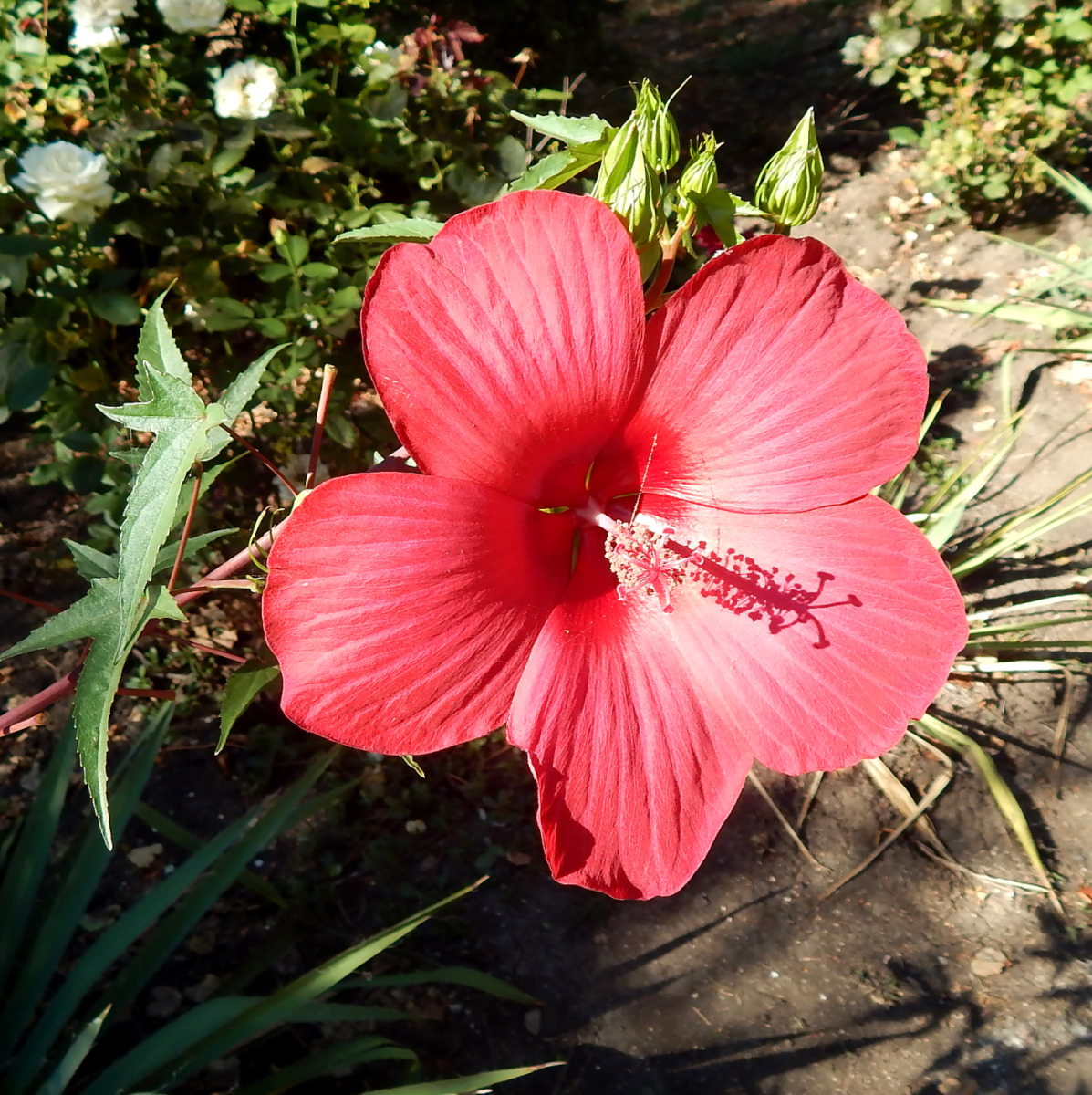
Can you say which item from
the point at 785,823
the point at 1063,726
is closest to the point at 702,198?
the point at 785,823

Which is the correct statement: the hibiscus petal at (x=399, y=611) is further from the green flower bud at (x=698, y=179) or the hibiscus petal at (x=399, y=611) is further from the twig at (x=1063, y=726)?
the twig at (x=1063, y=726)

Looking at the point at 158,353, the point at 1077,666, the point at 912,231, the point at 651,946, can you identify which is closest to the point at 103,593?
the point at 158,353

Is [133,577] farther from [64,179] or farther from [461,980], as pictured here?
[461,980]

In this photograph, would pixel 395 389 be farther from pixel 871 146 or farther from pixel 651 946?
pixel 871 146

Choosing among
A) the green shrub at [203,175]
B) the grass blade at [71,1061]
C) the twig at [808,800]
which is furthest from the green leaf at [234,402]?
the twig at [808,800]

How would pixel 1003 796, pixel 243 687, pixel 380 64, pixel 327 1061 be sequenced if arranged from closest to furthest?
1. pixel 243 687
2. pixel 327 1061
3. pixel 380 64
4. pixel 1003 796
